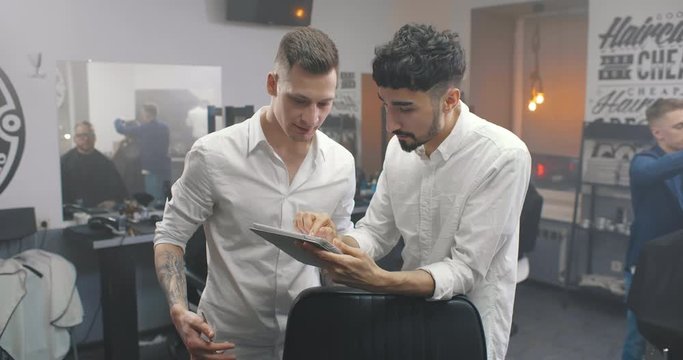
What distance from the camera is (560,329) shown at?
445 centimetres

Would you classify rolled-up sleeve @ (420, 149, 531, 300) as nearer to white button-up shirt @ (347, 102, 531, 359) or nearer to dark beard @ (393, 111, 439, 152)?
white button-up shirt @ (347, 102, 531, 359)

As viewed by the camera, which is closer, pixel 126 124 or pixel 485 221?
pixel 485 221

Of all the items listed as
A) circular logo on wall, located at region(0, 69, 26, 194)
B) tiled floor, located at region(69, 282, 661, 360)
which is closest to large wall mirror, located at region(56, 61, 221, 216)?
circular logo on wall, located at region(0, 69, 26, 194)

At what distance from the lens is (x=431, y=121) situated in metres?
1.45

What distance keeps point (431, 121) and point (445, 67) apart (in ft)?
0.44

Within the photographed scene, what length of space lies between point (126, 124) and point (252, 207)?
2.78 m

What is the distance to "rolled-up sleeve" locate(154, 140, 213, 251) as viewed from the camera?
5.53 ft

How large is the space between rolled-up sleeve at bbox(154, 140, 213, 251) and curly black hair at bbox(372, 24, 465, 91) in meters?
0.59

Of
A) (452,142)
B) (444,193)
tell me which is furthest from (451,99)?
(444,193)

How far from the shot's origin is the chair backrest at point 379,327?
1.35 metres

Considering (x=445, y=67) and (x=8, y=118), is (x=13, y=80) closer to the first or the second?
(x=8, y=118)

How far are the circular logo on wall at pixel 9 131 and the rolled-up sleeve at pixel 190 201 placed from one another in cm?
253

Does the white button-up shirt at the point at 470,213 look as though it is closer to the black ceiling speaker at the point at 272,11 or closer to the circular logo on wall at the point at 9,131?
the circular logo on wall at the point at 9,131

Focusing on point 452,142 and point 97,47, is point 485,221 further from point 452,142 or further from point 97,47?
point 97,47
